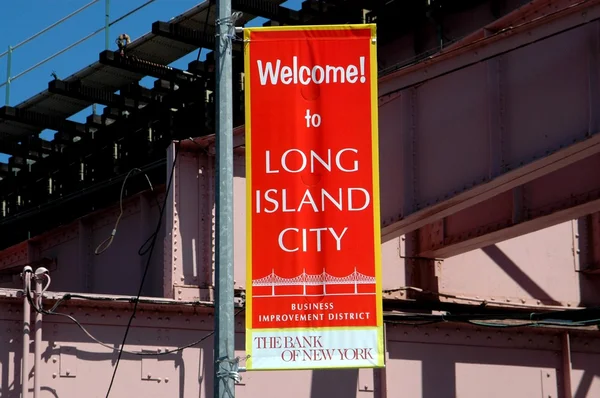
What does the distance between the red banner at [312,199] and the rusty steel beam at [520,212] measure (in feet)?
15.7

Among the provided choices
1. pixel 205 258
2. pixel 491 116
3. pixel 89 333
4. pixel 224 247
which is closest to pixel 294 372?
pixel 205 258

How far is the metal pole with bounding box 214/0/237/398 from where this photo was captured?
373 inches

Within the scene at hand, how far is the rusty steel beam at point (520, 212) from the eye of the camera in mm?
15156

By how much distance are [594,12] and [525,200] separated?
3.88m

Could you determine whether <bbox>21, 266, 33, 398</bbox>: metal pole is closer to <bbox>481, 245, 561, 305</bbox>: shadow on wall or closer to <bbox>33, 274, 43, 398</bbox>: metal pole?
<bbox>33, 274, 43, 398</bbox>: metal pole

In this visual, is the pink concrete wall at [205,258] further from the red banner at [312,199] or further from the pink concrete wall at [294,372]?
the red banner at [312,199]

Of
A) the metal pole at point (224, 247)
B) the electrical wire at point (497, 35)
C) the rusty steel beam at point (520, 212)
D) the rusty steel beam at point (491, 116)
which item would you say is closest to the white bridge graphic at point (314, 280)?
the metal pole at point (224, 247)

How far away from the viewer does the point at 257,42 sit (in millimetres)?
11352

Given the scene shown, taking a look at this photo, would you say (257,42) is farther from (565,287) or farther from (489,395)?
(565,287)

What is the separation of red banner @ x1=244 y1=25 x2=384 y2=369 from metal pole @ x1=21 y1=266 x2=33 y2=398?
12.6 ft

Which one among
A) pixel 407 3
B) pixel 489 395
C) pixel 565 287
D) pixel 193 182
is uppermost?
pixel 407 3

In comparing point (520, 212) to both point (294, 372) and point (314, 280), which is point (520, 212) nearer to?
point (294, 372)

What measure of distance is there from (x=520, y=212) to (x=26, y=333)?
21.0ft

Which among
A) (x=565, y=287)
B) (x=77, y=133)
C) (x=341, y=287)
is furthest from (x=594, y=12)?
(x=77, y=133)
